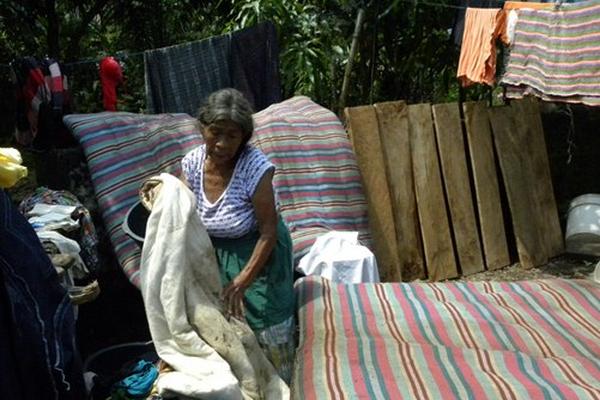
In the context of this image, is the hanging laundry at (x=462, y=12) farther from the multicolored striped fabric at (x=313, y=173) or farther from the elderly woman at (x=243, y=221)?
the elderly woman at (x=243, y=221)

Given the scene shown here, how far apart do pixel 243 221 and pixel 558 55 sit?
2828 mm

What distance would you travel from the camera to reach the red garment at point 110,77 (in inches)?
200

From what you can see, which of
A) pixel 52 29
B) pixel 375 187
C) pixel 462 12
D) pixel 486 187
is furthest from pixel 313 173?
pixel 52 29

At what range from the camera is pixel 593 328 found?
2.71 metres

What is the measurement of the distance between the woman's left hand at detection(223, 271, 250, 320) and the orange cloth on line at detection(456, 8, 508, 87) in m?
3.16

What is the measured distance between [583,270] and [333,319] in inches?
117

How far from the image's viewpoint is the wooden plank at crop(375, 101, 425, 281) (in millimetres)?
4707

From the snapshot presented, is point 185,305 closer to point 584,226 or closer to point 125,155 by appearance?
point 125,155

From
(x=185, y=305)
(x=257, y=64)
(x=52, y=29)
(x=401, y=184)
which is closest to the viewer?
(x=185, y=305)

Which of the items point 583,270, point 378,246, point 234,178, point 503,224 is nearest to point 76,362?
point 234,178

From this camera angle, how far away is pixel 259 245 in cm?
251

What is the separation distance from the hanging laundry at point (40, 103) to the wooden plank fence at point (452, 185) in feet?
6.88

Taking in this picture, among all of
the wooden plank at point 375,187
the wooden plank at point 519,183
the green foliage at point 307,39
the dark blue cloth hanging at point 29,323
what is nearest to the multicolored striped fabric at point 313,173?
the wooden plank at point 375,187

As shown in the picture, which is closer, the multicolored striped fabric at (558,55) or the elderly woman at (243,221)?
the elderly woman at (243,221)
